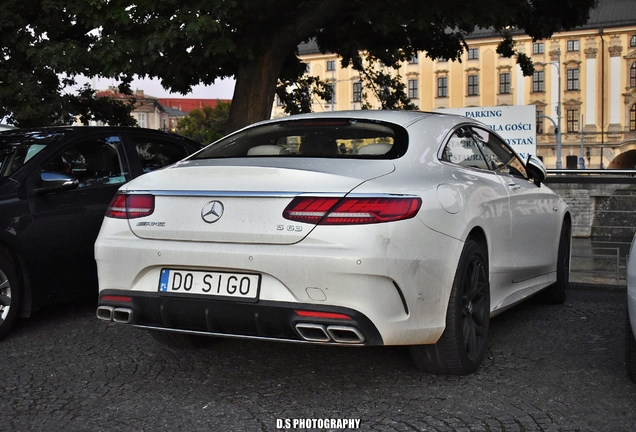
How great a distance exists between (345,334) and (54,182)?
10.1 ft

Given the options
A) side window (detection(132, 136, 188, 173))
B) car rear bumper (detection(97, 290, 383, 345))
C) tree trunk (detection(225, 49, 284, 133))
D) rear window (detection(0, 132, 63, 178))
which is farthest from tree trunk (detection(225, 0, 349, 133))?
car rear bumper (detection(97, 290, 383, 345))

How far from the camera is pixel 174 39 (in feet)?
40.2

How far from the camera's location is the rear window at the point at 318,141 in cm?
439

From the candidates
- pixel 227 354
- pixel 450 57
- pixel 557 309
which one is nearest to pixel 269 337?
pixel 227 354

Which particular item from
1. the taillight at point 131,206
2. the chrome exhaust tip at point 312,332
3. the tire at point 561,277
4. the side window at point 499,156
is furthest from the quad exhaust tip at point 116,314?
the tire at point 561,277

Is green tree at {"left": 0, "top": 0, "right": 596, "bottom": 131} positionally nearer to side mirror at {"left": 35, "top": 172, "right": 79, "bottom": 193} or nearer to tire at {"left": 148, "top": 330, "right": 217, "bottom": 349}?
Result: side mirror at {"left": 35, "top": 172, "right": 79, "bottom": 193}

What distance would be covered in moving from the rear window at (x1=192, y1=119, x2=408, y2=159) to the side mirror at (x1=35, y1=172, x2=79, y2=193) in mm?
1497

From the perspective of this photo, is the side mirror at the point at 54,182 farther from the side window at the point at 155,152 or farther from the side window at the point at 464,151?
the side window at the point at 464,151

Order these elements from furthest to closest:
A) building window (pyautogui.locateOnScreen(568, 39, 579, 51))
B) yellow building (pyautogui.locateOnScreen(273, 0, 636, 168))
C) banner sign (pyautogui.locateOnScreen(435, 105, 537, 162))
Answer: building window (pyautogui.locateOnScreen(568, 39, 579, 51)), yellow building (pyautogui.locateOnScreen(273, 0, 636, 168)), banner sign (pyautogui.locateOnScreen(435, 105, 537, 162))

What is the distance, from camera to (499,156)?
567 centimetres

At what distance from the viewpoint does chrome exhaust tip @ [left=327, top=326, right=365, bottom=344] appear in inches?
148

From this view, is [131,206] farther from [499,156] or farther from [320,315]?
[499,156]

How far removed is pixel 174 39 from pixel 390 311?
30.5 ft

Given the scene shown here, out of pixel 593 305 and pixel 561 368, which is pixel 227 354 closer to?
pixel 561 368
